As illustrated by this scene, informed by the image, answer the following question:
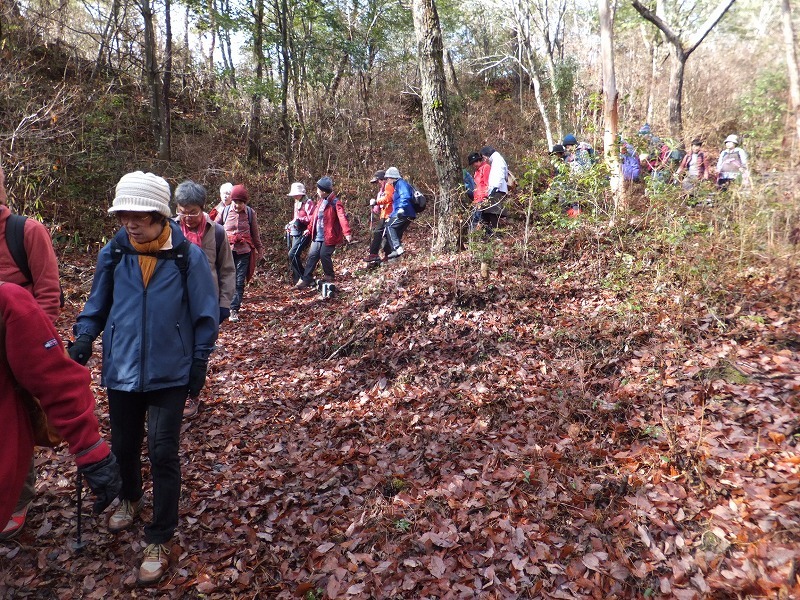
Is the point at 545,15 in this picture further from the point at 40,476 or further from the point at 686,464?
the point at 40,476

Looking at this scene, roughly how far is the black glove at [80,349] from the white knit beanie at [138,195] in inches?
33.2

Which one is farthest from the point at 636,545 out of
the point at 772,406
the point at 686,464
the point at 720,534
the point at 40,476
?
the point at 40,476

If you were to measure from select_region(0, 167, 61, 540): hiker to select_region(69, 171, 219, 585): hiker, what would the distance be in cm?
38

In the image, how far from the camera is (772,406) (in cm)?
377

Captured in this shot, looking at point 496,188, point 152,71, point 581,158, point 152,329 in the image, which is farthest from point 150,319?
point 152,71

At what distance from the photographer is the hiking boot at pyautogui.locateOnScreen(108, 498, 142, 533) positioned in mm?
3312

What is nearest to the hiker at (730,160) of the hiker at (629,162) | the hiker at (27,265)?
the hiker at (629,162)

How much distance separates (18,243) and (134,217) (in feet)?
3.05

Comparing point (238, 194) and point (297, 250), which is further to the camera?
point (297, 250)

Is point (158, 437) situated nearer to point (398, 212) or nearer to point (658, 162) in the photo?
point (398, 212)

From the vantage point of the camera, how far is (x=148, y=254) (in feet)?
9.57

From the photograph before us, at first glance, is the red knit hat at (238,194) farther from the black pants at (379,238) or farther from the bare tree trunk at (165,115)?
the bare tree trunk at (165,115)

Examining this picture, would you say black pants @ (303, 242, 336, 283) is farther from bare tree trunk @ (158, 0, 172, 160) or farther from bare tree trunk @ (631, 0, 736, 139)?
bare tree trunk @ (631, 0, 736, 139)

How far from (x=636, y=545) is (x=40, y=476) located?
15.3ft
